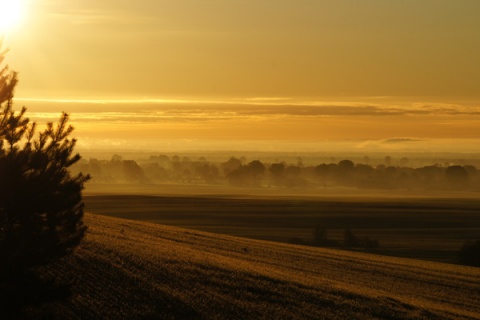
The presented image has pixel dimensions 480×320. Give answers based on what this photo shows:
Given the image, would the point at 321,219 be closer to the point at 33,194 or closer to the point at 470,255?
the point at 470,255

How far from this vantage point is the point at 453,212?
94062 mm

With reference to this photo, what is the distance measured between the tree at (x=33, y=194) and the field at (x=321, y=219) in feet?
123

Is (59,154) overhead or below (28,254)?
overhead

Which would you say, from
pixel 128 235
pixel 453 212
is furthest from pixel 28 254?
pixel 453 212

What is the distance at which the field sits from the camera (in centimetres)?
6644

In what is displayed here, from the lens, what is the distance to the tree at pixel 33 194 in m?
20.9

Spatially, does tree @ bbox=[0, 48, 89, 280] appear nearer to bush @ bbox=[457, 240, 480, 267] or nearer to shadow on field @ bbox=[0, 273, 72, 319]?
shadow on field @ bbox=[0, 273, 72, 319]

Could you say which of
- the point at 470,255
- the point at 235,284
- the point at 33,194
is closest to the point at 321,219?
the point at 470,255

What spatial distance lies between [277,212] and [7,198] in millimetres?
70952

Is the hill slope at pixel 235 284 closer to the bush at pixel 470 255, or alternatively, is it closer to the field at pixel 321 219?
the bush at pixel 470 255

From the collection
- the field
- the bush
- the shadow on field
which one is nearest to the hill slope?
the shadow on field

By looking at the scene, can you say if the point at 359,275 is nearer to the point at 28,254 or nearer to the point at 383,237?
the point at 28,254

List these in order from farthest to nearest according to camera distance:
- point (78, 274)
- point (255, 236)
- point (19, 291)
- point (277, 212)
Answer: point (277, 212) < point (255, 236) < point (78, 274) < point (19, 291)

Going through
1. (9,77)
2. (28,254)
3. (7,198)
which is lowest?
(28,254)
